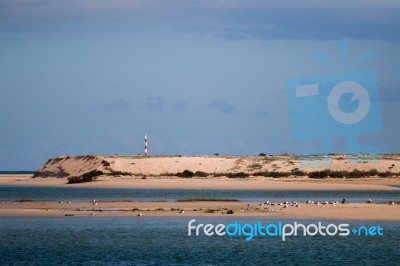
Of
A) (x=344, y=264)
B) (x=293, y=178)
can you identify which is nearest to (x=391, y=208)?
(x=344, y=264)

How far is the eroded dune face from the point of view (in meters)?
100

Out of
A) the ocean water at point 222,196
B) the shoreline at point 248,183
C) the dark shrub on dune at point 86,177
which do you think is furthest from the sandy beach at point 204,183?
the ocean water at point 222,196

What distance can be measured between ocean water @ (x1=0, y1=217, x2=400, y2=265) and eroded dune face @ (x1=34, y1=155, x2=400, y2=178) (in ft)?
191

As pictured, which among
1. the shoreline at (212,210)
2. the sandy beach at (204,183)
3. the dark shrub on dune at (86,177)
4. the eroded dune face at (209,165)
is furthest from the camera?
the eroded dune face at (209,165)

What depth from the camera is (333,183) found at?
3479 inches

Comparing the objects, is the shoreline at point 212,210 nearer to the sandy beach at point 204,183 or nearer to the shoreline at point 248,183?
the sandy beach at point 204,183

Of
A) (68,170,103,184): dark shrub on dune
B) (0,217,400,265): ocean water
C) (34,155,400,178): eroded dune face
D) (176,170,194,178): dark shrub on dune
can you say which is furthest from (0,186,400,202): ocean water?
(0,217,400,265): ocean water

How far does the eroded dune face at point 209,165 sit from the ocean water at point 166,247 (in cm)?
5822

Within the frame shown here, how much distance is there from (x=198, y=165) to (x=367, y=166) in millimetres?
20124

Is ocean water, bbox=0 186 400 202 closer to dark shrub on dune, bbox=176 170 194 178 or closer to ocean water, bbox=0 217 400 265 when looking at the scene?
dark shrub on dune, bbox=176 170 194 178

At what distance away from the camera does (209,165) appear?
344 ft

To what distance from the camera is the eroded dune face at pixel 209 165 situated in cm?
10038

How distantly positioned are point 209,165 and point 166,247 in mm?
70952

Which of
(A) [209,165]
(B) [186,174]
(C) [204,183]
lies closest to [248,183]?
(C) [204,183]
